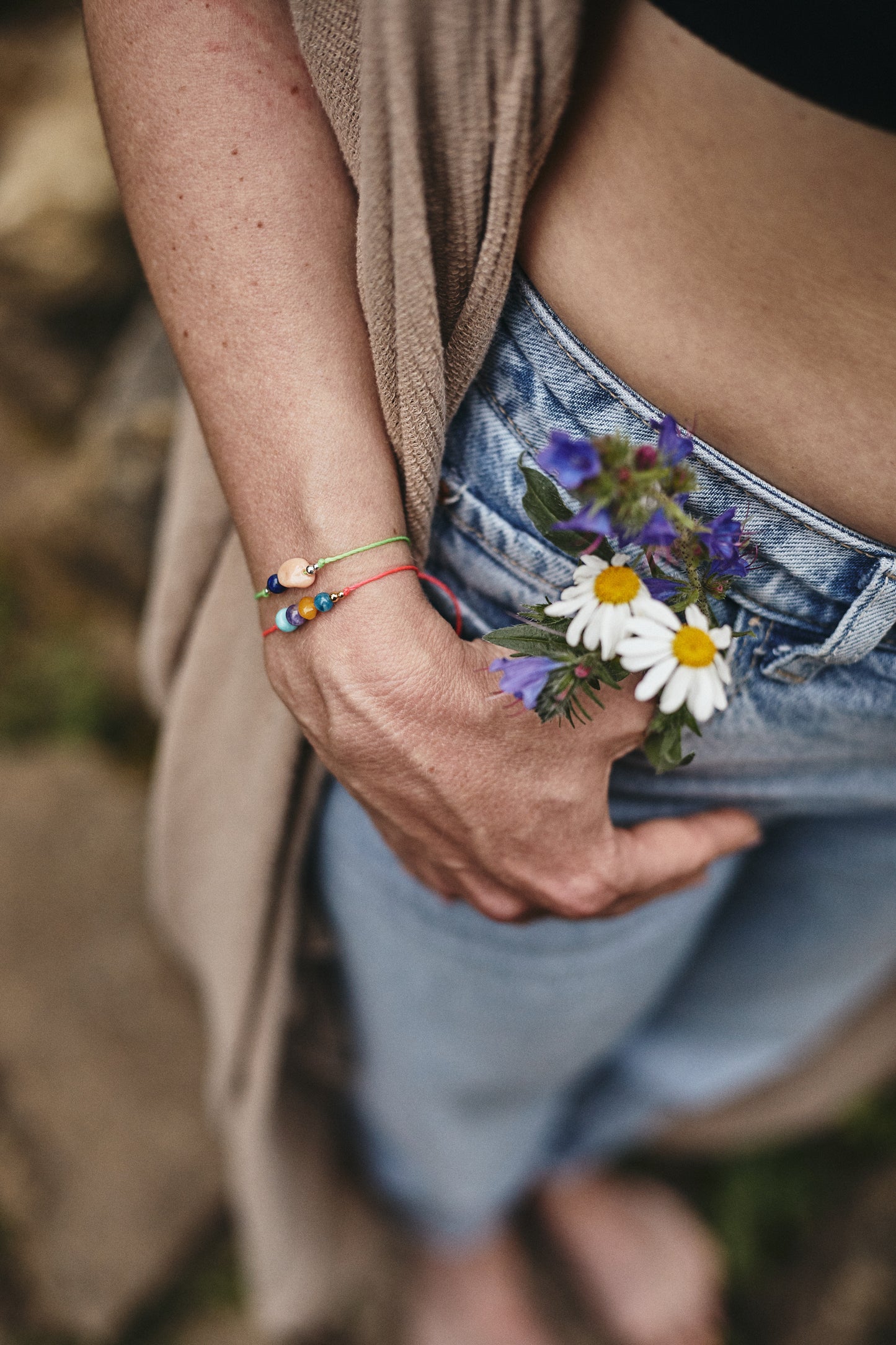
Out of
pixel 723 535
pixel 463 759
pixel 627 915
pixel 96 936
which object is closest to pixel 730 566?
pixel 723 535

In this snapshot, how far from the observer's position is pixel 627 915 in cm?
104

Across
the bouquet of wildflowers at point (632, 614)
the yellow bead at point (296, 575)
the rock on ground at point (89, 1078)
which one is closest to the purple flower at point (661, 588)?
the bouquet of wildflowers at point (632, 614)

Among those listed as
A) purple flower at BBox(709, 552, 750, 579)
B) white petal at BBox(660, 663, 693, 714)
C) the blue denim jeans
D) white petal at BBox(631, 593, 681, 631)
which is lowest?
the blue denim jeans

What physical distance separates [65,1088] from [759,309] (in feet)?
6.00

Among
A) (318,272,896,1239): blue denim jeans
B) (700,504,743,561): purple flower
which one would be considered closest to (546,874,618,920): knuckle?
(318,272,896,1239): blue denim jeans

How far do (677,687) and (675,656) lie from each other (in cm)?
2

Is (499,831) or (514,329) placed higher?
(514,329)

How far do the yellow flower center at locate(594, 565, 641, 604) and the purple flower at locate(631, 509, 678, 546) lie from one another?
0.14 ft

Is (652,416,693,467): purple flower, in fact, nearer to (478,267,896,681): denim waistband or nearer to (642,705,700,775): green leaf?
(478,267,896,681): denim waistband

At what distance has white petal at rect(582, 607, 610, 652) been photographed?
2.00 feet

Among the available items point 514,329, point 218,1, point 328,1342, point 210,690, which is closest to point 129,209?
point 218,1

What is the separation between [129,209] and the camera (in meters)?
0.74

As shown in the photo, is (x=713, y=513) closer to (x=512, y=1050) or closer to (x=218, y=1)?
(x=218, y=1)

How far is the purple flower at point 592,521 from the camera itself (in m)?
0.55
